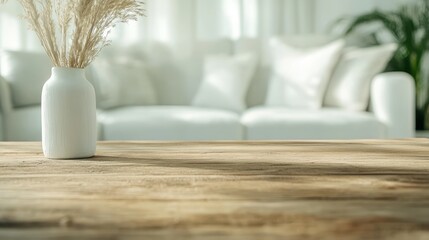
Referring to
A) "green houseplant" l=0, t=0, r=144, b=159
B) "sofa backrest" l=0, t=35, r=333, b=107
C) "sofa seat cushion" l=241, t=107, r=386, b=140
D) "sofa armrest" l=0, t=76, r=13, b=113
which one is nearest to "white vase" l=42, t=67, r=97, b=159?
"green houseplant" l=0, t=0, r=144, b=159

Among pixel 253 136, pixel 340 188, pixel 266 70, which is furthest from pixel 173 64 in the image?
pixel 340 188

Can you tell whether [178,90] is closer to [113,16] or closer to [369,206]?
[113,16]

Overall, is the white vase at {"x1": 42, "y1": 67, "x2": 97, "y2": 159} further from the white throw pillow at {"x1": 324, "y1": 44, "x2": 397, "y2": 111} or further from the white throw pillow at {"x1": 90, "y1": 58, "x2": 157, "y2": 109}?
the white throw pillow at {"x1": 324, "y1": 44, "x2": 397, "y2": 111}

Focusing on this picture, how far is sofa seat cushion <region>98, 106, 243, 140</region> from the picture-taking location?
8.09 ft

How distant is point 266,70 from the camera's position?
3.22 m

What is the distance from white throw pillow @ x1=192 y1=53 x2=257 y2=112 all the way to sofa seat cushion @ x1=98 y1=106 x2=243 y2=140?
1.69ft

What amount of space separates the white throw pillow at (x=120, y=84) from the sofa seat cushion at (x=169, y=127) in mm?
441

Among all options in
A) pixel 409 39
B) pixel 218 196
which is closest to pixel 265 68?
pixel 409 39

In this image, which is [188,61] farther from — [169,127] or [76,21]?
[76,21]

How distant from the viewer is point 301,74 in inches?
117

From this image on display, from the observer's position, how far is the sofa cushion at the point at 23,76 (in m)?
2.77

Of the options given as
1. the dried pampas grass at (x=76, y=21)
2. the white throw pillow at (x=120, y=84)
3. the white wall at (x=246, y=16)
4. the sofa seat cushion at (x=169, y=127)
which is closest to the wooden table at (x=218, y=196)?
the dried pampas grass at (x=76, y=21)

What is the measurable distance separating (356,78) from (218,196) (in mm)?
2282

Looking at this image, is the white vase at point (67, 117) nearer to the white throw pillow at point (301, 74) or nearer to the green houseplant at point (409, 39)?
the white throw pillow at point (301, 74)
